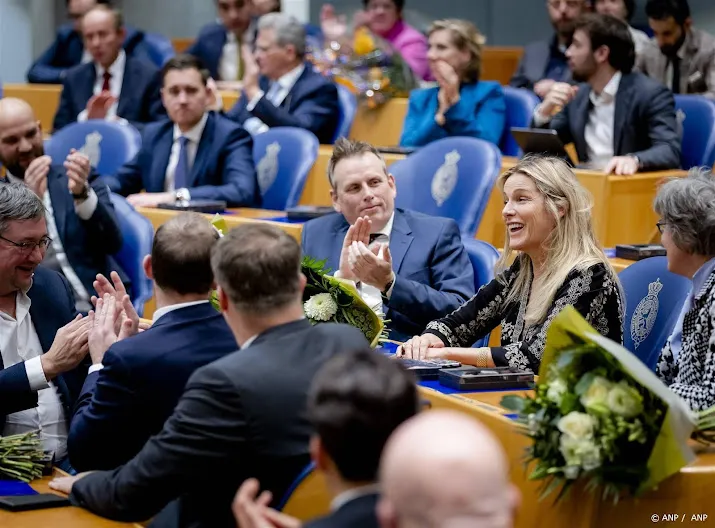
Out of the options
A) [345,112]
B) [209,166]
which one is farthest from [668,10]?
[209,166]

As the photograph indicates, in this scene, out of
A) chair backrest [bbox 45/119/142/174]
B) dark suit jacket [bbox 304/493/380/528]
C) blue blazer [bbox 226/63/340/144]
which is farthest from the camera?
blue blazer [bbox 226/63/340/144]

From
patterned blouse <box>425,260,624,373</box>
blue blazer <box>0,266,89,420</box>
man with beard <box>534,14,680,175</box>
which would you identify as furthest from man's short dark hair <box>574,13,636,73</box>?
blue blazer <box>0,266,89,420</box>

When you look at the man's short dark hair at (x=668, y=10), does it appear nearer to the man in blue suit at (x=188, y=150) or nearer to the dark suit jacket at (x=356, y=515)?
the man in blue suit at (x=188, y=150)

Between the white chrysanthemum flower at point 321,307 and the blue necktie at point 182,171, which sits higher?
the white chrysanthemum flower at point 321,307

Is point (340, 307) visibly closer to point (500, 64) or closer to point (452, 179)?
point (452, 179)

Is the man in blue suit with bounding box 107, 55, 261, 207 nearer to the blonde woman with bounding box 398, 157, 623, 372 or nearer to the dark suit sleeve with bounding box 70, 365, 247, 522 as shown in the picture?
the blonde woman with bounding box 398, 157, 623, 372

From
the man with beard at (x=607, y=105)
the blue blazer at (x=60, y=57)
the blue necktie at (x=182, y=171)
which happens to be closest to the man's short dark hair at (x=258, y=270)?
the man with beard at (x=607, y=105)

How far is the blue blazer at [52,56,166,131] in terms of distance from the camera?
770 cm

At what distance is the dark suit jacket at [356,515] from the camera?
173 cm

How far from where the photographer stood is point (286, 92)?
23.3 feet

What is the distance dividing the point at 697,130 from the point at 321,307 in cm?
320

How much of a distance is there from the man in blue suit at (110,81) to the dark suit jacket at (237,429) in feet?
18.1

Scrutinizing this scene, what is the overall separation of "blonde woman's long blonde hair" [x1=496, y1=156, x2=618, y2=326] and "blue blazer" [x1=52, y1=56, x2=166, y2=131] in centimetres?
427

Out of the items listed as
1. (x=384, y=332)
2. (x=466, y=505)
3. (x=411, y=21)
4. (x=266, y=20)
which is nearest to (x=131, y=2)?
(x=411, y=21)
